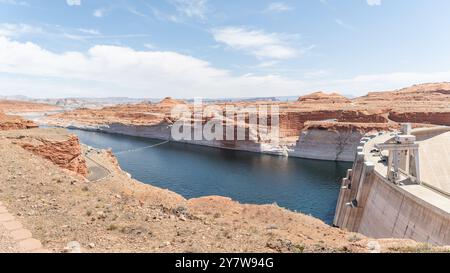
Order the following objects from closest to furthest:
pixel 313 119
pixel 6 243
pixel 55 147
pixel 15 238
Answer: pixel 6 243
pixel 15 238
pixel 55 147
pixel 313 119

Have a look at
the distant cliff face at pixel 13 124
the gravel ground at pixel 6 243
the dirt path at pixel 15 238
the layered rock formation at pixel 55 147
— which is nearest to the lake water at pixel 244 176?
the layered rock formation at pixel 55 147

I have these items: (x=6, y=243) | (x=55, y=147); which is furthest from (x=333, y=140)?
(x=6, y=243)

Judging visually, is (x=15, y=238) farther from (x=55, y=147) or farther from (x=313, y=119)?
(x=313, y=119)

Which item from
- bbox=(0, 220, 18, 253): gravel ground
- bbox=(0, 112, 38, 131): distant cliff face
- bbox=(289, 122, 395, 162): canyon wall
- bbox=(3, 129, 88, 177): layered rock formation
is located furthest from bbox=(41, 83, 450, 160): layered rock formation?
bbox=(0, 220, 18, 253): gravel ground

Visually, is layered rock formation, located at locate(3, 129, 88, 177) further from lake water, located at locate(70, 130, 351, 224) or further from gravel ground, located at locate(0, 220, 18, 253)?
gravel ground, located at locate(0, 220, 18, 253)

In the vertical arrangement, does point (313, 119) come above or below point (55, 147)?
above

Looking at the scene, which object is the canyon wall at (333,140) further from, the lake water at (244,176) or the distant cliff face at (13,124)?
the distant cliff face at (13,124)
